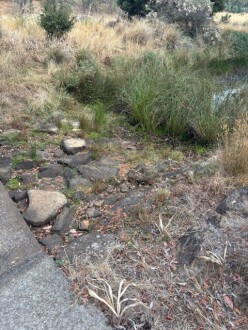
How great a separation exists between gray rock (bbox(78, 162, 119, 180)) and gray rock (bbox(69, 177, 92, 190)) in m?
0.09

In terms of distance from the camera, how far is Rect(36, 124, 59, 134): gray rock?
14.1 feet

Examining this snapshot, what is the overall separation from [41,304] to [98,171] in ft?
5.48

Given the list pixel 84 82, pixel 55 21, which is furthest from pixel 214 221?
pixel 55 21

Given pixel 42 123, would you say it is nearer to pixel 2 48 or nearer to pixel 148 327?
pixel 2 48

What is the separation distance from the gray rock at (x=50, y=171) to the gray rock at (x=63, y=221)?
0.63 m

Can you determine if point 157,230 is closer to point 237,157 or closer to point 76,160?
point 237,157

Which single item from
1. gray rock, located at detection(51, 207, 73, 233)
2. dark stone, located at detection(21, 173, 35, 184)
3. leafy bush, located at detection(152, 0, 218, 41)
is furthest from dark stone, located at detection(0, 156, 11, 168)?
leafy bush, located at detection(152, 0, 218, 41)

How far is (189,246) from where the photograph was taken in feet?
7.41

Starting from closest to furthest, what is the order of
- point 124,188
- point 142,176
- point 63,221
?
point 63,221
point 124,188
point 142,176

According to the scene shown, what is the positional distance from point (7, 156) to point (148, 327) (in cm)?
241

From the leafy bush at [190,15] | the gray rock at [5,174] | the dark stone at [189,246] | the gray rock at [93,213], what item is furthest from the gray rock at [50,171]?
the leafy bush at [190,15]

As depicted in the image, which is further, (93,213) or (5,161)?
(5,161)

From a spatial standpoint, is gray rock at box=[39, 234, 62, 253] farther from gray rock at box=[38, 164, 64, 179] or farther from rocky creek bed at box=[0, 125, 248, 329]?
gray rock at box=[38, 164, 64, 179]

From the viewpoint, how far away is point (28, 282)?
6.80 ft
